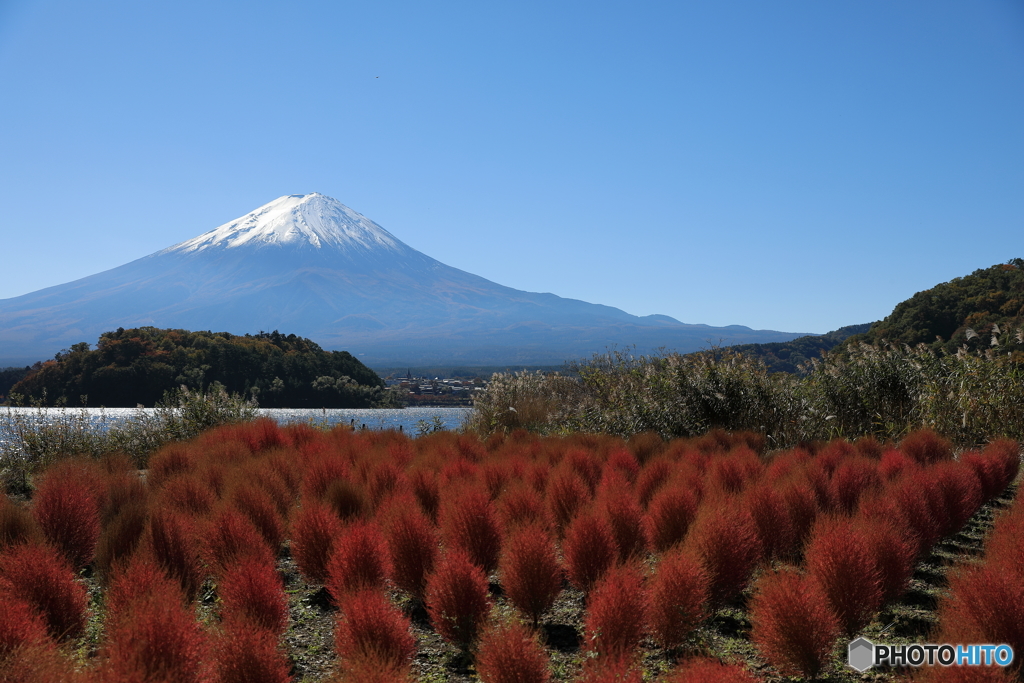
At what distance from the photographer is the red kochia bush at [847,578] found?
4.05 metres

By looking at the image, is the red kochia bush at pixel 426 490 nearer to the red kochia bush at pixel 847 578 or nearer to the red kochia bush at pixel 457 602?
the red kochia bush at pixel 457 602

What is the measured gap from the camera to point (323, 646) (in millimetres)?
4273

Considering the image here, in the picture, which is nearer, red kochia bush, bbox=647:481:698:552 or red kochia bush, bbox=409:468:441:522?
red kochia bush, bbox=647:481:698:552

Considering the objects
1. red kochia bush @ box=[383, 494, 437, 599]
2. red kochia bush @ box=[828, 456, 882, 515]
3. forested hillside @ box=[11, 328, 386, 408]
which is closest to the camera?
red kochia bush @ box=[383, 494, 437, 599]

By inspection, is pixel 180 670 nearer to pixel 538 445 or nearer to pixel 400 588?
pixel 400 588

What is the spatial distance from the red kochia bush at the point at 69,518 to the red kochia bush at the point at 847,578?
5.80 metres

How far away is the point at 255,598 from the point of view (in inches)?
153

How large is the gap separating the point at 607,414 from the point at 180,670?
405 inches

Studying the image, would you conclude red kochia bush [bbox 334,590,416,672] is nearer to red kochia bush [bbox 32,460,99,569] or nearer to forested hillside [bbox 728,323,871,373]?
red kochia bush [bbox 32,460,99,569]

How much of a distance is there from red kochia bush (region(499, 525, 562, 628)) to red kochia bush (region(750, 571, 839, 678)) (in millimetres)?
1325

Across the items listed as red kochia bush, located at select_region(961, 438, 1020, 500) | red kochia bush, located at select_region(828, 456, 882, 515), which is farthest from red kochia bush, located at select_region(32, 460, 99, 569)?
red kochia bush, located at select_region(961, 438, 1020, 500)

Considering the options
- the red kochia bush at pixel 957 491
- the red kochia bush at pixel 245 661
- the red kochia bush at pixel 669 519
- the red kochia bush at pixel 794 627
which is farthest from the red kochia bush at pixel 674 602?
the red kochia bush at pixel 957 491

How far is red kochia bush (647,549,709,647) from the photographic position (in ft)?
12.8

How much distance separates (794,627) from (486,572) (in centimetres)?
260
